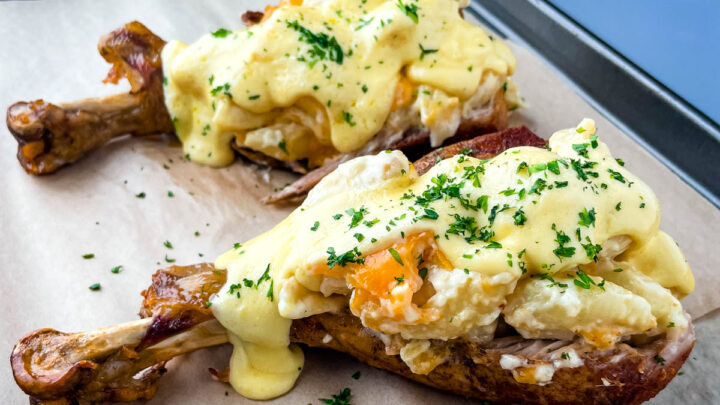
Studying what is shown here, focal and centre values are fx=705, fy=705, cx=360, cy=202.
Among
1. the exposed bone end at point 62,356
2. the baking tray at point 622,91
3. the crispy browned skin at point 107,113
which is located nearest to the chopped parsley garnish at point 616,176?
the baking tray at point 622,91

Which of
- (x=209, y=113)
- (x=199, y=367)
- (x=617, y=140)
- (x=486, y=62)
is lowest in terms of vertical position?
(x=199, y=367)

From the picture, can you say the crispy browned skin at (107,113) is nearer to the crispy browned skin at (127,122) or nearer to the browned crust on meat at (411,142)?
the crispy browned skin at (127,122)

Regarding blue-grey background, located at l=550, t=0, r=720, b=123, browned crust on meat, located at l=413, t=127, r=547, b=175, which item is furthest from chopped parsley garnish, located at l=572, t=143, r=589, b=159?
blue-grey background, located at l=550, t=0, r=720, b=123

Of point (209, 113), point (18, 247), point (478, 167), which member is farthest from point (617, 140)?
point (18, 247)

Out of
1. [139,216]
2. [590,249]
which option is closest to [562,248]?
[590,249]

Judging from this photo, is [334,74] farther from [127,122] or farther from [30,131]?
[30,131]

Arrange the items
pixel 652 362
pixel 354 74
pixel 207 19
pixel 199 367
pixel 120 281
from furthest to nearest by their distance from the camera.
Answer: pixel 207 19, pixel 354 74, pixel 120 281, pixel 199 367, pixel 652 362

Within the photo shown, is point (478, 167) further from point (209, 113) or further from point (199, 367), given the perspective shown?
point (209, 113)
